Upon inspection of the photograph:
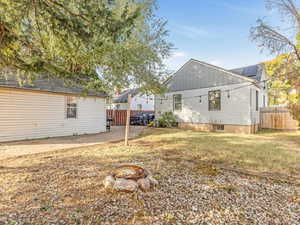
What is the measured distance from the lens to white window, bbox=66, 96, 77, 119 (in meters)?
9.04

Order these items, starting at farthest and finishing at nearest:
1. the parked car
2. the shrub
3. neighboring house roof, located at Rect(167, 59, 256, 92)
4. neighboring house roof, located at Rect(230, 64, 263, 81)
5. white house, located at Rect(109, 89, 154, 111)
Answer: white house, located at Rect(109, 89, 154, 111) → the parked car → neighboring house roof, located at Rect(230, 64, 263, 81) → the shrub → neighboring house roof, located at Rect(167, 59, 256, 92)

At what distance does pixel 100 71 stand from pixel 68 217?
5872 mm

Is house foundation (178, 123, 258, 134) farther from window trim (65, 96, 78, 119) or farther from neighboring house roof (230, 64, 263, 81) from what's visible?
window trim (65, 96, 78, 119)

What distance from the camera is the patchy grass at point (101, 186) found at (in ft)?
7.16

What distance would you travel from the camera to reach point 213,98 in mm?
11352

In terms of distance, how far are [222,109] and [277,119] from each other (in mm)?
4509

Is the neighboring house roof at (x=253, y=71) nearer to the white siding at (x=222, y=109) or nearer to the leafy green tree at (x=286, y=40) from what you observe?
the leafy green tree at (x=286, y=40)

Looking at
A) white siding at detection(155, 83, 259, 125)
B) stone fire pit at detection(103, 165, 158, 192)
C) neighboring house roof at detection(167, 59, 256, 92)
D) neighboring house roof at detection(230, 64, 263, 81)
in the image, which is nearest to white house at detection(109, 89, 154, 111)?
neighboring house roof at detection(167, 59, 256, 92)

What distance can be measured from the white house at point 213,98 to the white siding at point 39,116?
6365mm

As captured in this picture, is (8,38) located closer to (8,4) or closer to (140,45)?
(8,4)

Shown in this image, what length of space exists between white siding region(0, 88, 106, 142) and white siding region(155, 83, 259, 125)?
6749mm

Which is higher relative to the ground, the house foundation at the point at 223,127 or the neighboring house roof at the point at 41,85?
the neighboring house roof at the point at 41,85

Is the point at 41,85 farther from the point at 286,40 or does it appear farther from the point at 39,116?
the point at 286,40

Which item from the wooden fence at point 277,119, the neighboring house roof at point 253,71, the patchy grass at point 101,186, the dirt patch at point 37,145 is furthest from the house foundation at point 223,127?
the dirt patch at point 37,145
